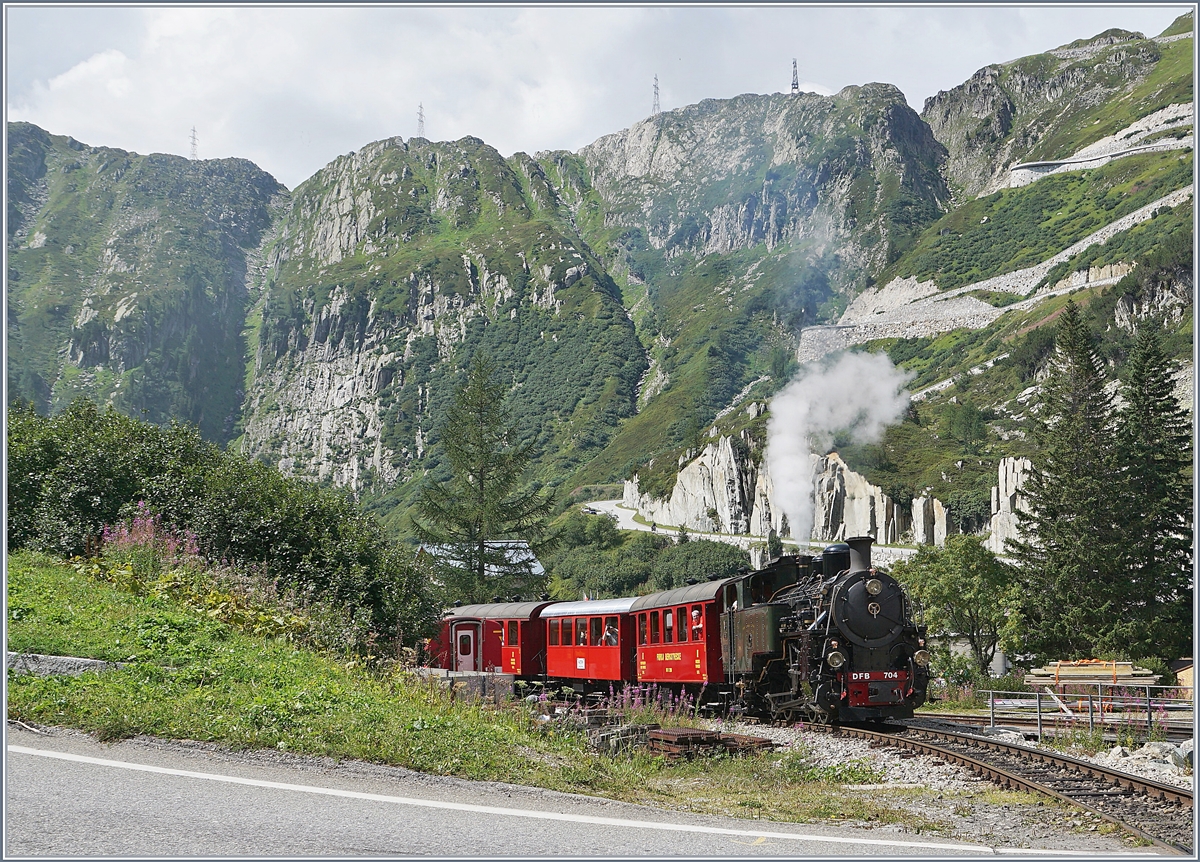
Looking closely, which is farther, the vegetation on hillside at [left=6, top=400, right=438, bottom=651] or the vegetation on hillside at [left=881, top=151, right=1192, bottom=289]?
the vegetation on hillside at [left=881, top=151, right=1192, bottom=289]

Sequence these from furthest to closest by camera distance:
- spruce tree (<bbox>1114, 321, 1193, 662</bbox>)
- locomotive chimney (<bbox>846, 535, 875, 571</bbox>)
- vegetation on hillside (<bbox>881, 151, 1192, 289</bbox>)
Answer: vegetation on hillside (<bbox>881, 151, 1192, 289</bbox>)
spruce tree (<bbox>1114, 321, 1193, 662</bbox>)
locomotive chimney (<bbox>846, 535, 875, 571</bbox>)

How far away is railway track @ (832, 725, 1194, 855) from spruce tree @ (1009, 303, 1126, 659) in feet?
79.6

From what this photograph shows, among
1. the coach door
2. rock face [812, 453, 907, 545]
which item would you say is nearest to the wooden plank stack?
the coach door

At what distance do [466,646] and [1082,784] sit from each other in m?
19.3

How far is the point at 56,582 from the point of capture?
1194 cm

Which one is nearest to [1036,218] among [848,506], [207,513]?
[848,506]

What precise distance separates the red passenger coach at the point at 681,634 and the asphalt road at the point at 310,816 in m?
10.8

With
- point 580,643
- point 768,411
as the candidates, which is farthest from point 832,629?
point 768,411

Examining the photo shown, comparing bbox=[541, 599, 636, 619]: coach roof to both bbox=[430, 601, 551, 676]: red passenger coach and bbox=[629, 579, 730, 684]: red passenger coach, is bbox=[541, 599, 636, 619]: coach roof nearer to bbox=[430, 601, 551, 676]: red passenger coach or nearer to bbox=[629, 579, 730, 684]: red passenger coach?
bbox=[629, 579, 730, 684]: red passenger coach

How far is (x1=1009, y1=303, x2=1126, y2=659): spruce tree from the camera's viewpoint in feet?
118

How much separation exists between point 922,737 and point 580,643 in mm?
9974

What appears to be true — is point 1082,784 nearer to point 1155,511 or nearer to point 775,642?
point 775,642

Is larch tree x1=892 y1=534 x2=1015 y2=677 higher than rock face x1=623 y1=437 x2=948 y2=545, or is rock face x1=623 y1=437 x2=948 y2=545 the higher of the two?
rock face x1=623 y1=437 x2=948 y2=545

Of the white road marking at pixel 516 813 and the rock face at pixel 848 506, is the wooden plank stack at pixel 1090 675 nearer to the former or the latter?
the white road marking at pixel 516 813
